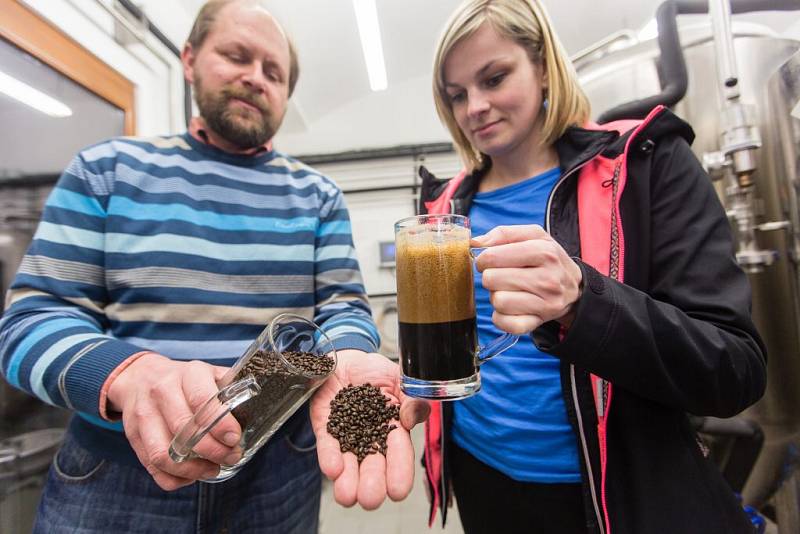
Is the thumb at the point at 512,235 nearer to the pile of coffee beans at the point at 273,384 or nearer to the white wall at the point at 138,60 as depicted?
the pile of coffee beans at the point at 273,384

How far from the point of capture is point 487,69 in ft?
3.84

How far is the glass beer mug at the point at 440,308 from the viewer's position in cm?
75

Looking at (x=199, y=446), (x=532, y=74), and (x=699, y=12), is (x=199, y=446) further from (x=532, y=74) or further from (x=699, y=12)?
(x=699, y=12)

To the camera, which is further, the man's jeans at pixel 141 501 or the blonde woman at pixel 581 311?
the man's jeans at pixel 141 501

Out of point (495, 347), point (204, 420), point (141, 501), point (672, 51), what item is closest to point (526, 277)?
point (495, 347)

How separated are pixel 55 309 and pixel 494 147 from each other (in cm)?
133

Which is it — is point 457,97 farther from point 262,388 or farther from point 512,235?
point 262,388

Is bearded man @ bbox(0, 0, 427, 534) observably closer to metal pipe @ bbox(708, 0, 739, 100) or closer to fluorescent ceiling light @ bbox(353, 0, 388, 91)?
metal pipe @ bbox(708, 0, 739, 100)

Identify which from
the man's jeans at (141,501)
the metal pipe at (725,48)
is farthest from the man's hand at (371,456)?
the metal pipe at (725,48)

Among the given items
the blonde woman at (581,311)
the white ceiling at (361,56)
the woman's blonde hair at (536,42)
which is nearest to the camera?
the blonde woman at (581,311)

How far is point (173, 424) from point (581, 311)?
786mm

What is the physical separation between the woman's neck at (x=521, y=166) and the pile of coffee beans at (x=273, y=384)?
3.07ft

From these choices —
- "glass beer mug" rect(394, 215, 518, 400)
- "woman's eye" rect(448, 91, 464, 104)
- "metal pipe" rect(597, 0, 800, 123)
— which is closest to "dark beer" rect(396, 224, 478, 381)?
"glass beer mug" rect(394, 215, 518, 400)

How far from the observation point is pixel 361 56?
14.0 ft
